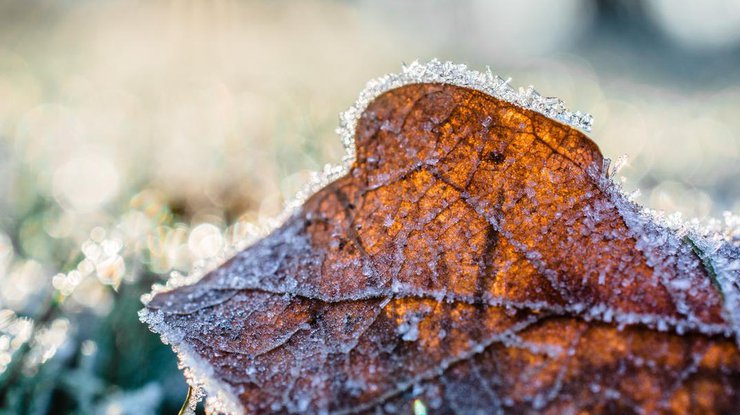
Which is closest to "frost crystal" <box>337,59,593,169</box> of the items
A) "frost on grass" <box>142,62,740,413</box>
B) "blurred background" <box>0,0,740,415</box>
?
"frost on grass" <box>142,62,740,413</box>

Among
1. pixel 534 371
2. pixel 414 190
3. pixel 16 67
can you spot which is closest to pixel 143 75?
pixel 16 67

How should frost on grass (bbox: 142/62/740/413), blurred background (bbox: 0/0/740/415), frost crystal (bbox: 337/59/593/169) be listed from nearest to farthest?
frost on grass (bbox: 142/62/740/413), frost crystal (bbox: 337/59/593/169), blurred background (bbox: 0/0/740/415)

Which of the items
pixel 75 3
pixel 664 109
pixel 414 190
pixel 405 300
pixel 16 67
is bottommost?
pixel 405 300

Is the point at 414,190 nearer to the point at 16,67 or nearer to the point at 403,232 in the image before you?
the point at 403,232

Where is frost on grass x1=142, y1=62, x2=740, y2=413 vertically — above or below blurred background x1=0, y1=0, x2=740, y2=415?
below

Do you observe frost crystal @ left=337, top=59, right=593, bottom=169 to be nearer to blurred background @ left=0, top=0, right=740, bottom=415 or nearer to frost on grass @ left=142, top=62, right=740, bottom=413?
frost on grass @ left=142, top=62, right=740, bottom=413

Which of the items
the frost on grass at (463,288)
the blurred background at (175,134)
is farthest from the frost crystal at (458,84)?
the blurred background at (175,134)
